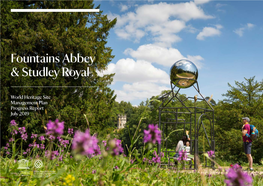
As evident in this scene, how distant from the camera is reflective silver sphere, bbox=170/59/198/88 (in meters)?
7.05

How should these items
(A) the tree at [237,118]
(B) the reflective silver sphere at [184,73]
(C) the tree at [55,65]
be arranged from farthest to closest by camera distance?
1. (A) the tree at [237,118]
2. (C) the tree at [55,65]
3. (B) the reflective silver sphere at [184,73]

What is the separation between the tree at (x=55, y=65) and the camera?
11.9m

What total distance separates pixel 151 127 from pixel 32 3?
52.5ft

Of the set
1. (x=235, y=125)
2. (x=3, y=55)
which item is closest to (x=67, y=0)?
(x=3, y=55)

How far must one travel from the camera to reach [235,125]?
54.2 feet

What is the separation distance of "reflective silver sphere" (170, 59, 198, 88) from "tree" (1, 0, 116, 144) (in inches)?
264

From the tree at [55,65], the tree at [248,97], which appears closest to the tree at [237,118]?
the tree at [248,97]

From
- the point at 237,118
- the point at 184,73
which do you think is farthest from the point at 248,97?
the point at 184,73

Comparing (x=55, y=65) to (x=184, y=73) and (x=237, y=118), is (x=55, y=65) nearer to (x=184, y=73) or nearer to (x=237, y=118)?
(x=184, y=73)

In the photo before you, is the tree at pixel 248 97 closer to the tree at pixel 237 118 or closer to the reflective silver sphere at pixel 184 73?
the tree at pixel 237 118

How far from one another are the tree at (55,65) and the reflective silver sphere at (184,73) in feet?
22.0

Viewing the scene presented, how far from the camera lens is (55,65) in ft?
45.6

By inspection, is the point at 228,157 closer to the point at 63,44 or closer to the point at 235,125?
the point at 235,125

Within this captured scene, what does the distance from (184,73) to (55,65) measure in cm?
925
